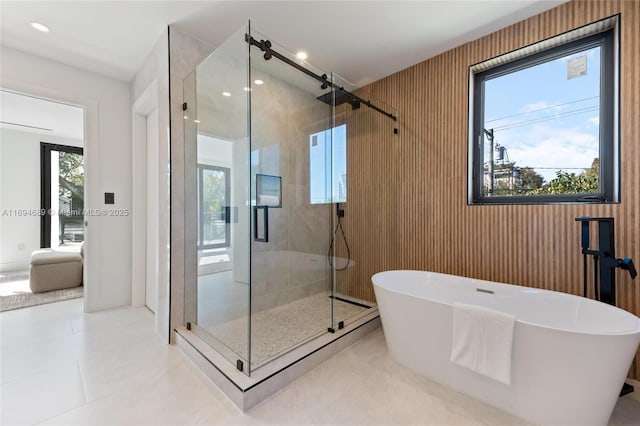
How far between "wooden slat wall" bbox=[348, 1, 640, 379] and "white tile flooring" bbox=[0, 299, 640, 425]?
34.7 inches

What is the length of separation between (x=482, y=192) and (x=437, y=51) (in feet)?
4.55

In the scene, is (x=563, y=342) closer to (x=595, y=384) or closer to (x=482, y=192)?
(x=595, y=384)

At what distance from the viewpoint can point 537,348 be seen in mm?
1368

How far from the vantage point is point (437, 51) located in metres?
2.51

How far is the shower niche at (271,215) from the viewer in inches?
75.3

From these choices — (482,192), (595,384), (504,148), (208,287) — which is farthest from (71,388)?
(504,148)

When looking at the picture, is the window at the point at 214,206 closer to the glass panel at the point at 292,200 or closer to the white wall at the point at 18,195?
the glass panel at the point at 292,200

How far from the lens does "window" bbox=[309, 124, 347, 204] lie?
9.11 ft

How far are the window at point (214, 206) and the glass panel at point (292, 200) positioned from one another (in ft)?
1.03

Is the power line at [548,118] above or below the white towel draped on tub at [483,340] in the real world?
above

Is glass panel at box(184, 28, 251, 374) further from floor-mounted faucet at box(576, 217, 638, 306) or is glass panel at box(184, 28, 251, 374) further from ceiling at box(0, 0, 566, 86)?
floor-mounted faucet at box(576, 217, 638, 306)

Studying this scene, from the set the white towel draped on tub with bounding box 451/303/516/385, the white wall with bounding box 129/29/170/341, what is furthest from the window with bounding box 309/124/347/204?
the white towel draped on tub with bounding box 451/303/516/385

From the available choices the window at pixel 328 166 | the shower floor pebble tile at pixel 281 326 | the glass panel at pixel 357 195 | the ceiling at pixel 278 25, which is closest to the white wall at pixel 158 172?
the ceiling at pixel 278 25

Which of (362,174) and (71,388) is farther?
(362,174)
